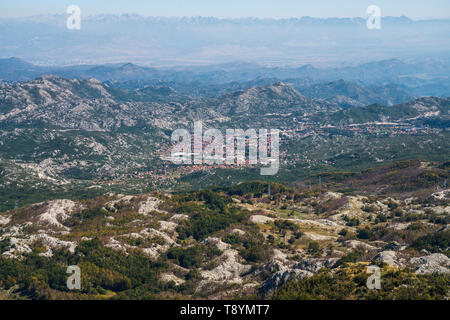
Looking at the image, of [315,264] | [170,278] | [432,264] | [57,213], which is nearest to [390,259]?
[432,264]

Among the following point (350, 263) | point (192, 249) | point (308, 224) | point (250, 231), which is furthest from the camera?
point (308, 224)

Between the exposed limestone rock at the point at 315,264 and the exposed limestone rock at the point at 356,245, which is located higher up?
the exposed limestone rock at the point at 315,264

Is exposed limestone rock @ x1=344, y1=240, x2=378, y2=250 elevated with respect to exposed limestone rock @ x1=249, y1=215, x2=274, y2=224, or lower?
elevated

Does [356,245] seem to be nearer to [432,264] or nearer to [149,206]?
[432,264]

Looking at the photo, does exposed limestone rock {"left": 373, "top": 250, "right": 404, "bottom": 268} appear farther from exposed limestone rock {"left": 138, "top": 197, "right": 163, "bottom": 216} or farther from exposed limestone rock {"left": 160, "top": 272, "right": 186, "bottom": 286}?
exposed limestone rock {"left": 138, "top": 197, "right": 163, "bottom": 216}

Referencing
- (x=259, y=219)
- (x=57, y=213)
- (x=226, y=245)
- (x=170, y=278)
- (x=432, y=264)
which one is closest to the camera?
(x=432, y=264)

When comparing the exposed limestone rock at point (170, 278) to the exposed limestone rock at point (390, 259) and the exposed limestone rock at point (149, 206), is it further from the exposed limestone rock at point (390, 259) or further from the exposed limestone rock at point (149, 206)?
the exposed limestone rock at point (149, 206)

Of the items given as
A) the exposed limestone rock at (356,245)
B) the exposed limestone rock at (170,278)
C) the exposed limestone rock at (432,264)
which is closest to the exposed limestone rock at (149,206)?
the exposed limestone rock at (170,278)

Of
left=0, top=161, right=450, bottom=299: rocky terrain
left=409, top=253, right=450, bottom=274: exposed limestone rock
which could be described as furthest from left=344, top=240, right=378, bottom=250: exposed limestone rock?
left=409, top=253, right=450, bottom=274: exposed limestone rock

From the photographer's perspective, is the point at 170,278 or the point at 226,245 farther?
the point at 226,245
